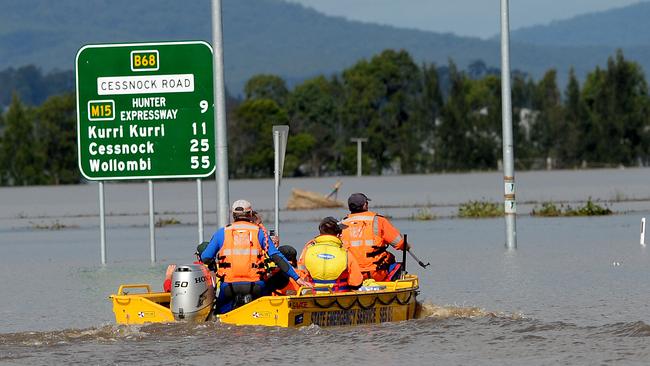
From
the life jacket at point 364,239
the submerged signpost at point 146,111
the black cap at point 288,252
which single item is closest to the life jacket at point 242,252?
the black cap at point 288,252

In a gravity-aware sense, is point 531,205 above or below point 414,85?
below

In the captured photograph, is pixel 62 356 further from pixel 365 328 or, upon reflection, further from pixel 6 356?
pixel 365 328

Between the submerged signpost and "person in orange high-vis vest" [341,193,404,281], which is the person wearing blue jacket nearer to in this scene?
"person in orange high-vis vest" [341,193,404,281]

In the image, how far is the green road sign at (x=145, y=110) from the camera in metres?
32.1

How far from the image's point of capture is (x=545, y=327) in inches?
763

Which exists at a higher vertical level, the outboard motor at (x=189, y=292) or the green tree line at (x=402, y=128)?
the green tree line at (x=402, y=128)

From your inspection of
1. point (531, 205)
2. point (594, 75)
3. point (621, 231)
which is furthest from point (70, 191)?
point (594, 75)

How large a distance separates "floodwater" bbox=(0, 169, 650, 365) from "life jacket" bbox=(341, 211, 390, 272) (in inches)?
42.2

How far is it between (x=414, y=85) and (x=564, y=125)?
14371 mm

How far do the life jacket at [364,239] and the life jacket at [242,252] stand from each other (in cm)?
214

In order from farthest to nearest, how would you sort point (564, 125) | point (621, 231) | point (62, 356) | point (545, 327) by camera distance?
1. point (564, 125)
2. point (621, 231)
3. point (545, 327)
4. point (62, 356)

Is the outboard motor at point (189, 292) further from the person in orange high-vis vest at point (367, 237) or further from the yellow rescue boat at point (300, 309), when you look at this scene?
the person in orange high-vis vest at point (367, 237)

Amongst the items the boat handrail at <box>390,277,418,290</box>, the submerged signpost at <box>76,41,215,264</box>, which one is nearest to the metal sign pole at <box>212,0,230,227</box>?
the submerged signpost at <box>76,41,215,264</box>

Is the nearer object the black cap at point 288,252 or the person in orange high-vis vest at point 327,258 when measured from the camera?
the person in orange high-vis vest at point 327,258
